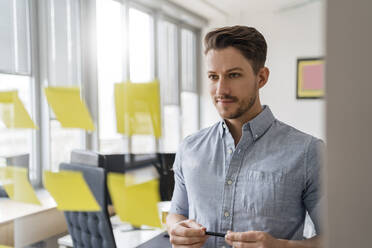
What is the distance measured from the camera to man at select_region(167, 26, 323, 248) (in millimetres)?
333

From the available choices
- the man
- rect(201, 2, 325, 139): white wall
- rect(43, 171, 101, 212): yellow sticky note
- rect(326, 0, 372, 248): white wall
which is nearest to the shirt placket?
the man

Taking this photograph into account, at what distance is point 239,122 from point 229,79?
14 cm

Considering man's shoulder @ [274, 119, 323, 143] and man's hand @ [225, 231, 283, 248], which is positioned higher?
man's shoulder @ [274, 119, 323, 143]

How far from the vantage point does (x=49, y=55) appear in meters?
0.38

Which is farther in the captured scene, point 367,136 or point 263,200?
point 263,200

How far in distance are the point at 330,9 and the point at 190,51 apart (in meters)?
0.91

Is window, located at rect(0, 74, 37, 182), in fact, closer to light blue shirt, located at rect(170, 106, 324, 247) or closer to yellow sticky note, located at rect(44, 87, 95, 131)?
yellow sticky note, located at rect(44, 87, 95, 131)

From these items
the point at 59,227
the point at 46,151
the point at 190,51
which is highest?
the point at 190,51

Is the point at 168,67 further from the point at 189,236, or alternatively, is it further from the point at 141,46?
the point at 189,236

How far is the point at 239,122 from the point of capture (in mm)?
446

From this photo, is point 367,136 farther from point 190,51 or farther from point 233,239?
point 190,51

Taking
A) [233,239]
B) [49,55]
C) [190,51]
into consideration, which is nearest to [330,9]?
[233,239]

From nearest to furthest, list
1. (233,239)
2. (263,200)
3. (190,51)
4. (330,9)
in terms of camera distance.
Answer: (330,9), (233,239), (263,200), (190,51)

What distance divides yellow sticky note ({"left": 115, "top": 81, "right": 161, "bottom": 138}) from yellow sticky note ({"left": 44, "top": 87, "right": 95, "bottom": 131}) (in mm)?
35
